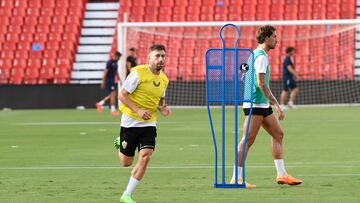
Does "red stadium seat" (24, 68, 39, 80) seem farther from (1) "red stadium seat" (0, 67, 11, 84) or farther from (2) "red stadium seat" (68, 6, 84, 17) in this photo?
(2) "red stadium seat" (68, 6, 84, 17)

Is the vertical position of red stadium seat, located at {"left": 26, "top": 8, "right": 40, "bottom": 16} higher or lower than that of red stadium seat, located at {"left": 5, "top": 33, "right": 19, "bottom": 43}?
higher

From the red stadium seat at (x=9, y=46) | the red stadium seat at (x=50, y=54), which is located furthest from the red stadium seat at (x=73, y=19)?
the red stadium seat at (x=9, y=46)

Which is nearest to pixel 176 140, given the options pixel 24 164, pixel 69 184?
pixel 24 164

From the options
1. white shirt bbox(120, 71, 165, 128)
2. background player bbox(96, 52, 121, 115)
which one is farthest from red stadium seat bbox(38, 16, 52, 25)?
white shirt bbox(120, 71, 165, 128)

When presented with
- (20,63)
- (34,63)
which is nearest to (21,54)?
(20,63)

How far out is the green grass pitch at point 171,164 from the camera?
11242 mm

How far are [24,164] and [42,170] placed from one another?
3.64 ft

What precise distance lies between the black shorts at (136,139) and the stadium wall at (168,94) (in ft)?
77.7

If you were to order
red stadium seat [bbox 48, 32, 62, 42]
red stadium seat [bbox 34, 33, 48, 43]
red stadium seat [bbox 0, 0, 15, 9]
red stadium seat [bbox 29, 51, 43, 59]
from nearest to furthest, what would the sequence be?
red stadium seat [bbox 29, 51, 43, 59]
red stadium seat [bbox 48, 32, 62, 42]
red stadium seat [bbox 34, 33, 48, 43]
red stadium seat [bbox 0, 0, 15, 9]

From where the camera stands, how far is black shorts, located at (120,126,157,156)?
10727 mm

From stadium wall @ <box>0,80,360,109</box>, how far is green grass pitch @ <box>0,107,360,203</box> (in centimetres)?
788

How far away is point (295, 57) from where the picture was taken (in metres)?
37.0

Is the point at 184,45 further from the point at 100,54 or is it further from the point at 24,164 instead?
the point at 24,164

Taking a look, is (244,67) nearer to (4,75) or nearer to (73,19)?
(4,75)
